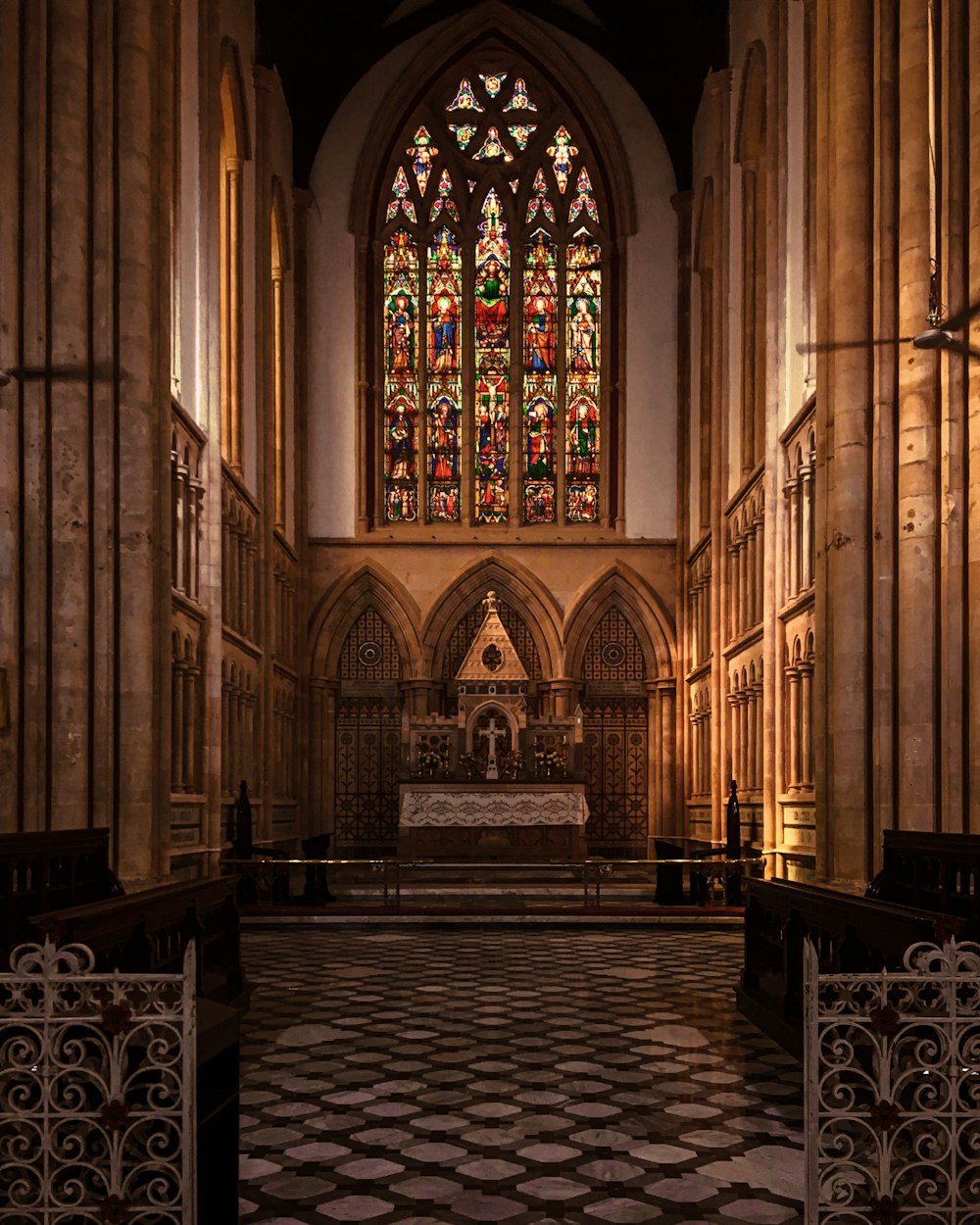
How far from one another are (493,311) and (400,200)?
2593 millimetres

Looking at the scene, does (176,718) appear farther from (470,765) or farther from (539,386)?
(539,386)

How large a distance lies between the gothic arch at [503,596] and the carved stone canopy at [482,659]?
1.32 m

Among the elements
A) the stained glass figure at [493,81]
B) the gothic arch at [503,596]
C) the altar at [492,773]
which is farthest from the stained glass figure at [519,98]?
the altar at [492,773]

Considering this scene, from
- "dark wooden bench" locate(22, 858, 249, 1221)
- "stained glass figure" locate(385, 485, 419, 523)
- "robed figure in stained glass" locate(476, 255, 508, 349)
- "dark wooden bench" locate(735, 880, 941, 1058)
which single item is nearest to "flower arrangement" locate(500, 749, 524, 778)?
"stained glass figure" locate(385, 485, 419, 523)

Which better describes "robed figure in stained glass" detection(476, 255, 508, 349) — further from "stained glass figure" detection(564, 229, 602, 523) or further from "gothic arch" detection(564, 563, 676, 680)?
"gothic arch" detection(564, 563, 676, 680)

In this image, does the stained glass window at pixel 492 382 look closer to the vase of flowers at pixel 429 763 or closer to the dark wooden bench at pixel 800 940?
the vase of flowers at pixel 429 763

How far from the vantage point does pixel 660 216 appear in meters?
24.3

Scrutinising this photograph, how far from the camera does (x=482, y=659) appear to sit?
890 inches

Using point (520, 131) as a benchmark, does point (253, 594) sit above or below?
below

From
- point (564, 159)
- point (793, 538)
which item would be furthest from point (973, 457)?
point (564, 159)

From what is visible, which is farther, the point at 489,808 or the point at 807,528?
the point at 489,808

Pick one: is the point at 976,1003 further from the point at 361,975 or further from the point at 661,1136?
the point at 361,975

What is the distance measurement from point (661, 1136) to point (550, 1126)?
0.47 m

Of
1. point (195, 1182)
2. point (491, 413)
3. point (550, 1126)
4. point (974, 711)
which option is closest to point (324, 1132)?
point (550, 1126)
